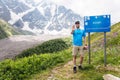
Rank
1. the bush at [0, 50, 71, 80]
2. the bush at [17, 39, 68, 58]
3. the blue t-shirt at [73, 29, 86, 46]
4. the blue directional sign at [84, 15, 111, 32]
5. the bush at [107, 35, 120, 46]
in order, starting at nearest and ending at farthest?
1. the blue t-shirt at [73, 29, 86, 46]
2. the blue directional sign at [84, 15, 111, 32]
3. the bush at [0, 50, 71, 80]
4. the bush at [107, 35, 120, 46]
5. the bush at [17, 39, 68, 58]

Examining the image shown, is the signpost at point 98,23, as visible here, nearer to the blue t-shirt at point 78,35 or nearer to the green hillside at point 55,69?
the blue t-shirt at point 78,35

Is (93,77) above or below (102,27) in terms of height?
below

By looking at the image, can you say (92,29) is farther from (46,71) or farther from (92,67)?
(46,71)

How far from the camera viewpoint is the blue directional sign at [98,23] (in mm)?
23516

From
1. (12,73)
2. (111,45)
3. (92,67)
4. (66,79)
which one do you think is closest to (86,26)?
(92,67)

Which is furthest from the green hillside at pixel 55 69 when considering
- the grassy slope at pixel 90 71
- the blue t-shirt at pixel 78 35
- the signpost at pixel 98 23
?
the signpost at pixel 98 23

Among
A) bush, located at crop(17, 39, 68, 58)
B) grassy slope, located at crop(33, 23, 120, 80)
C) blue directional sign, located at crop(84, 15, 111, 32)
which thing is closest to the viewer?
grassy slope, located at crop(33, 23, 120, 80)

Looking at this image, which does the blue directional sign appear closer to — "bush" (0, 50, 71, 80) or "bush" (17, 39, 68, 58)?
"bush" (0, 50, 71, 80)

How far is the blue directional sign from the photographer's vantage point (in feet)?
77.2

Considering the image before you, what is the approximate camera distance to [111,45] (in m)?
34.0

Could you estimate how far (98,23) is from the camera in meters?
23.8

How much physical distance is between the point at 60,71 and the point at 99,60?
342 centimetres

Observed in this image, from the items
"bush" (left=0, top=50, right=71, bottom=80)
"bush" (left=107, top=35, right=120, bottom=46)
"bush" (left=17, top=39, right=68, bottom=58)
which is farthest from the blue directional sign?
"bush" (left=17, top=39, right=68, bottom=58)

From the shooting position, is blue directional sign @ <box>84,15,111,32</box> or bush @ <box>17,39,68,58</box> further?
bush @ <box>17,39,68,58</box>
